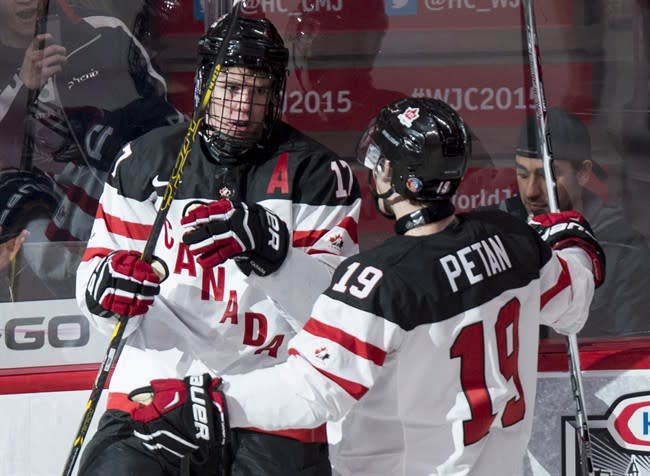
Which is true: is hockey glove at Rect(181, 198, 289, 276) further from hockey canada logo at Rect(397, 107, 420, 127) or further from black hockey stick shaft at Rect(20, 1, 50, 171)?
black hockey stick shaft at Rect(20, 1, 50, 171)

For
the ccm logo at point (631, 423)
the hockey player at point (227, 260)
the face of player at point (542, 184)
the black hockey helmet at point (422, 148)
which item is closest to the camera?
the black hockey helmet at point (422, 148)

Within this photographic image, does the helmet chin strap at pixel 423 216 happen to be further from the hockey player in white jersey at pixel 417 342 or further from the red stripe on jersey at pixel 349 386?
the red stripe on jersey at pixel 349 386

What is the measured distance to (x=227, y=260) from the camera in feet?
8.14

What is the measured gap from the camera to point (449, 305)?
2.08 meters

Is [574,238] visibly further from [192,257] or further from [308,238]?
[192,257]

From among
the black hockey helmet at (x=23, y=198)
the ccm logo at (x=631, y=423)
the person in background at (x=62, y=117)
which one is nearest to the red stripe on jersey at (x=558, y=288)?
the ccm logo at (x=631, y=423)

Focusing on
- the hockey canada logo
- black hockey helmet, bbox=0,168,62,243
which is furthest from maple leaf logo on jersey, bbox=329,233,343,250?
black hockey helmet, bbox=0,168,62,243

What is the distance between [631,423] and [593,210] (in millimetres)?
613

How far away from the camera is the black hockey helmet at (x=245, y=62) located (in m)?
2.54

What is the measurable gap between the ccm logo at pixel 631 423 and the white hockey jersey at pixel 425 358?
3.29ft

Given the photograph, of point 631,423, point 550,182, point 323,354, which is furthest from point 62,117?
point 631,423

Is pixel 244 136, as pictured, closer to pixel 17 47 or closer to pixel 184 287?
pixel 184 287

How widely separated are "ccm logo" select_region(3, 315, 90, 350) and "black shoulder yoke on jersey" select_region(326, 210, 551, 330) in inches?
53.3

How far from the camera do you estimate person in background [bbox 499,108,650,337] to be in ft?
11.0
